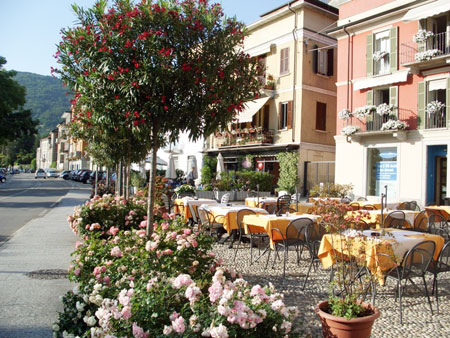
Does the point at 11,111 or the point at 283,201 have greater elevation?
the point at 11,111

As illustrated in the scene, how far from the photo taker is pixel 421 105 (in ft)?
56.0

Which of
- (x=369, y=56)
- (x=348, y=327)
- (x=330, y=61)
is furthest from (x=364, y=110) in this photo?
(x=348, y=327)

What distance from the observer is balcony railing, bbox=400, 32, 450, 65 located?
1636cm

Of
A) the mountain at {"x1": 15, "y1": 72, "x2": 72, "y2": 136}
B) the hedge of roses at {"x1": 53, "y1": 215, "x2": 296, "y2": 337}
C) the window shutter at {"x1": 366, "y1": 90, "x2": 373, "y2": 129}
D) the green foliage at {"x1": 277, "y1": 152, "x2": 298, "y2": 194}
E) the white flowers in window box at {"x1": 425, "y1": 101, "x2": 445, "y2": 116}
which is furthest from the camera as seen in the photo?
the mountain at {"x1": 15, "y1": 72, "x2": 72, "y2": 136}

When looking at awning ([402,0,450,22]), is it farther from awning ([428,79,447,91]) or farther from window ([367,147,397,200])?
window ([367,147,397,200])

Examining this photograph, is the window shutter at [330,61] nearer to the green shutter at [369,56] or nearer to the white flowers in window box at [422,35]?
the green shutter at [369,56]

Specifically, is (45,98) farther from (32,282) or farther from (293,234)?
(293,234)

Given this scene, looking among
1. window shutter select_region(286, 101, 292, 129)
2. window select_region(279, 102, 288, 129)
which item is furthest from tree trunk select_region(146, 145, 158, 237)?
window select_region(279, 102, 288, 129)

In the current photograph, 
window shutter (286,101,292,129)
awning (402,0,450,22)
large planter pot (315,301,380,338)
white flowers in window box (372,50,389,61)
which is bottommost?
large planter pot (315,301,380,338)

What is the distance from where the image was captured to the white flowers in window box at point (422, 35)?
1663 cm

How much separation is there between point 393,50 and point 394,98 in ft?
7.24

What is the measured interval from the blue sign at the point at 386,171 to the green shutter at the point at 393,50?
421 cm

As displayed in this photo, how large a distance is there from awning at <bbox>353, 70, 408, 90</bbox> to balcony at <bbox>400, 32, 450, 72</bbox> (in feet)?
1.70

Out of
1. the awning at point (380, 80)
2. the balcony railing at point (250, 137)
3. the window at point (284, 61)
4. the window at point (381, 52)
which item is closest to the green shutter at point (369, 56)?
the window at point (381, 52)
